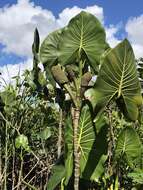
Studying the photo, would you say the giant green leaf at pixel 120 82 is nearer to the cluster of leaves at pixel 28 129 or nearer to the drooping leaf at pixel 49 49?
the drooping leaf at pixel 49 49

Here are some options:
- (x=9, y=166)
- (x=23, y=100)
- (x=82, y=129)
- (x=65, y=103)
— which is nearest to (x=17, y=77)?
(x=23, y=100)

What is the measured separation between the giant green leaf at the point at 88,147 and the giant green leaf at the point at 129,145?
123 millimetres

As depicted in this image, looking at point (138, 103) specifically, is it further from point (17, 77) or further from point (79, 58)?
point (17, 77)

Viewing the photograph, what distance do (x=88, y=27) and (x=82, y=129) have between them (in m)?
0.71

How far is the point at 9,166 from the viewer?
15.8ft

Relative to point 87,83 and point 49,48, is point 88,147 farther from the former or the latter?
point 49,48

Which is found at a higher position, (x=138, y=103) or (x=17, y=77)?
(x=17, y=77)

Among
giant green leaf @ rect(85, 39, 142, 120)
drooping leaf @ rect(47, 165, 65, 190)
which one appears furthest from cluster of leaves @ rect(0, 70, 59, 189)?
giant green leaf @ rect(85, 39, 142, 120)

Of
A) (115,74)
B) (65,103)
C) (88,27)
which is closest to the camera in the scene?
(115,74)

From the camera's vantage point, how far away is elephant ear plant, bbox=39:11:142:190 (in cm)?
278

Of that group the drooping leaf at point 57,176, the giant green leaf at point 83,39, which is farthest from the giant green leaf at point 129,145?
the giant green leaf at point 83,39

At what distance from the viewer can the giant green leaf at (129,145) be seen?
10.7ft

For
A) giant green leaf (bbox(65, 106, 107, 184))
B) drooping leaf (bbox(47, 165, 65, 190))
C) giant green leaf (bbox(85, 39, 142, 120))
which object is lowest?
drooping leaf (bbox(47, 165, 65, 190))

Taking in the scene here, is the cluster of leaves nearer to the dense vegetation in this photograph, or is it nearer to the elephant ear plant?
the dense vegetation
